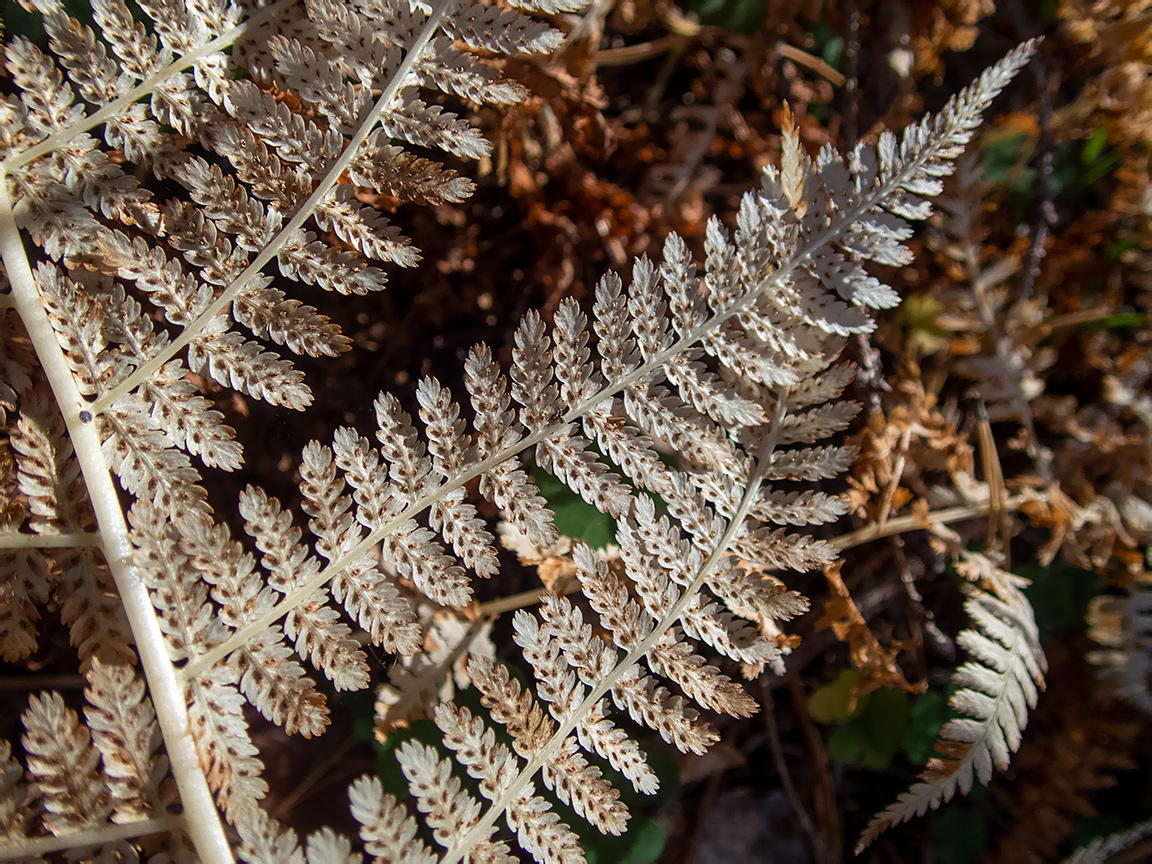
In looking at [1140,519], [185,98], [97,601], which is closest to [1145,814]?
[1140,519]

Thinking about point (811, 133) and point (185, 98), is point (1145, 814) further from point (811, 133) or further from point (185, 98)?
point (185, 98)

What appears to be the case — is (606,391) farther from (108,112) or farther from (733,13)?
(733,13)

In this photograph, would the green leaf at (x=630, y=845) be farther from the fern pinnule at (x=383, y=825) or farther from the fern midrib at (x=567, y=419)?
the fern midrib at (x=567, y=419)

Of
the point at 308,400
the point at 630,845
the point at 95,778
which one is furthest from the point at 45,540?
the point at 630,845

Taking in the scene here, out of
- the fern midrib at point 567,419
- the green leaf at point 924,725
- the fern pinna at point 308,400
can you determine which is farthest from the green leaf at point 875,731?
the fern midrib at point 567,419

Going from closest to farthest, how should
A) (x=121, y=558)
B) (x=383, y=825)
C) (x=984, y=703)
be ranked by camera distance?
(x=383, y=825) < (x=121, y=558) < (x=984, y=703)

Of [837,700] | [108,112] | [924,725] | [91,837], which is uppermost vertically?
[108,112]

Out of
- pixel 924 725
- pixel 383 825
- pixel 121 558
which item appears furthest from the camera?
pixel 924 725
